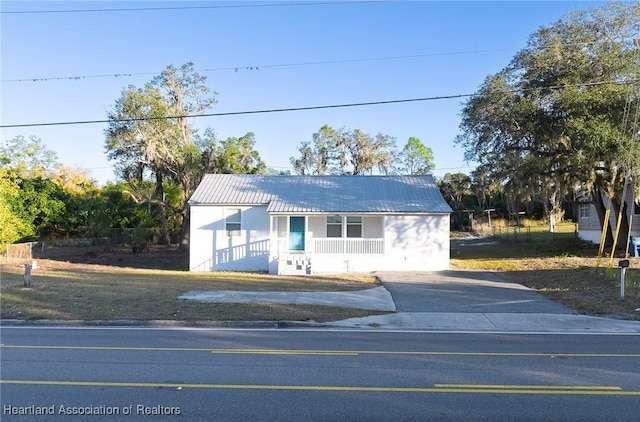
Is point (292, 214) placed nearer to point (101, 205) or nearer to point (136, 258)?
point (136, 258)

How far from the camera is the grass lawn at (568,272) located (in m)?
13.2

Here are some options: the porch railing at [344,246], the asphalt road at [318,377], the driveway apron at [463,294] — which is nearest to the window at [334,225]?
the porch railing at [344,246]

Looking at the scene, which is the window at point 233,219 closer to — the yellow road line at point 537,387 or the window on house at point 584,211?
the yellow road line at point 537,387

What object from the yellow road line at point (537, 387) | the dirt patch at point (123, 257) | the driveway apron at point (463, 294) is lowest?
the dirt patch at point (123, 257)

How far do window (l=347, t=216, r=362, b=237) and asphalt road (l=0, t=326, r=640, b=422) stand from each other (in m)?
15.2

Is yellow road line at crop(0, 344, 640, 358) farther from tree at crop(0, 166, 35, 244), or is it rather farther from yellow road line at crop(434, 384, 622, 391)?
tree at crop(0, 166, 35, 244)

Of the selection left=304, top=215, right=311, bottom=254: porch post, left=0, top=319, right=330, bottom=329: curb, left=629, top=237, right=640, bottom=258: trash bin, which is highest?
left=304, top=215, right=311, bottom=254: porch post

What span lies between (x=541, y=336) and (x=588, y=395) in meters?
4.34

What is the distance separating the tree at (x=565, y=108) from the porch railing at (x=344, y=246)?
8.25m

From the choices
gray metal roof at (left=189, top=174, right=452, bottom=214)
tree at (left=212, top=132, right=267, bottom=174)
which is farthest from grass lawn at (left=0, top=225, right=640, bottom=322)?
tree at (left=212, top=132, right=267, bottom=174)

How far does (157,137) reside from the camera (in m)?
34.8

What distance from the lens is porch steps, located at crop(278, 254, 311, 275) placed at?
2211cm

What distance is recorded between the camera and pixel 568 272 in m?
19.2

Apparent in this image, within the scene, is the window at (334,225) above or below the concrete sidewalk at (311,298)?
above
